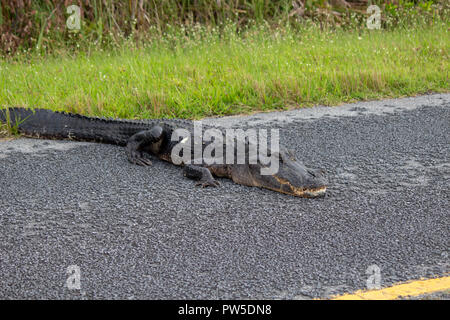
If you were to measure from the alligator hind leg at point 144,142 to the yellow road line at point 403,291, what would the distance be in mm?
2905

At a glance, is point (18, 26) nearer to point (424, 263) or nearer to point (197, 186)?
point (197, 186)

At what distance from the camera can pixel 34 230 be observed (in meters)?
3.85

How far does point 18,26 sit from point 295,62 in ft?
15.6

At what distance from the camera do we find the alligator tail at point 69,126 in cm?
578

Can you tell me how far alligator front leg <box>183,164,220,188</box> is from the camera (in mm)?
4719

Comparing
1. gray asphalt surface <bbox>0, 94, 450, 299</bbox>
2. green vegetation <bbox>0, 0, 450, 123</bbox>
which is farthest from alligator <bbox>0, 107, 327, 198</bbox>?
green vegetation <bbox>0, 0, 450, 123</bbox>

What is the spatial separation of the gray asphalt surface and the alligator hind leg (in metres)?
0.13

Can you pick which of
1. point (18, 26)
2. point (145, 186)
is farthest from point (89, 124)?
point (18, 26)

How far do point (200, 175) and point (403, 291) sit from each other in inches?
87.8

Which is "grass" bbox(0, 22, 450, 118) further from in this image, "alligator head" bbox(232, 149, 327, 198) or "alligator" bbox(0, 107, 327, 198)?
"alligator head" bbox(232, 149, 327, 198)

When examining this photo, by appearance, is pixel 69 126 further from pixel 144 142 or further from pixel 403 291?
pixel 403 291

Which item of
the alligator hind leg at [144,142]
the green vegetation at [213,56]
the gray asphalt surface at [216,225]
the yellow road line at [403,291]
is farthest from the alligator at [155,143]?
the yellow road line at [403,291]

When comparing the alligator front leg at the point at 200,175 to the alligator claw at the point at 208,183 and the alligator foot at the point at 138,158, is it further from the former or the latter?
the alligator foot at the point at 138,158
